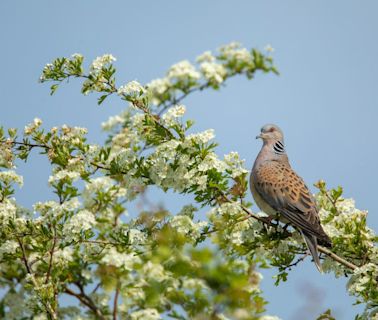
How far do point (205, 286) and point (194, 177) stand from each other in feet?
9.94

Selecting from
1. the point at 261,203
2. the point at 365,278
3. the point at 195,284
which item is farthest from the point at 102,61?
the point at 195,284

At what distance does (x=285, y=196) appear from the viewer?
7.55 meters

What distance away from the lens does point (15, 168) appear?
22.7 ft

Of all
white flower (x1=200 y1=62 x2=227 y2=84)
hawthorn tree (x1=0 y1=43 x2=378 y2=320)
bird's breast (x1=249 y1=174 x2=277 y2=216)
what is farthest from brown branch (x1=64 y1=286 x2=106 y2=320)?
white flower (x1=200 y1=62 x2=227 y2=84)

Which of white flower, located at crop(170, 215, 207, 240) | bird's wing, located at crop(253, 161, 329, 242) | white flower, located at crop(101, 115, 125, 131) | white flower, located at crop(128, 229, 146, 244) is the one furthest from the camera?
white flower, located at crop(101, 115, 125, 131)

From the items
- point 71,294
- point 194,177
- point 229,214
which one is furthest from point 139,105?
point 71,294

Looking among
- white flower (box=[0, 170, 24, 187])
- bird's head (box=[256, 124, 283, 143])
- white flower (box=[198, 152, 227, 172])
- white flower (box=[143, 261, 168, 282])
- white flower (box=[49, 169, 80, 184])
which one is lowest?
white flower (box=[143, 261, 168, 282])

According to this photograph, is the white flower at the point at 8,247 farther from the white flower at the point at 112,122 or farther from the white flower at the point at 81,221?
the white flower at the point at 112,122

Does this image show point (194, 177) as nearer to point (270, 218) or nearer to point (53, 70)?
point (270, 218)

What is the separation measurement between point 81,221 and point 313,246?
234 cm

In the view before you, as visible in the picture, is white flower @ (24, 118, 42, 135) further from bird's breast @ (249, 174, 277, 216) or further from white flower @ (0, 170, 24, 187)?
bird's breast @ (249, 174, 277, 216)

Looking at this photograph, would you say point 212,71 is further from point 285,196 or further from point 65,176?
point 65,176

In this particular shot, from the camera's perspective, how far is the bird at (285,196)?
21.5 feet

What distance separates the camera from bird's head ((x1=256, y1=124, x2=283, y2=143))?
9.16 meters
